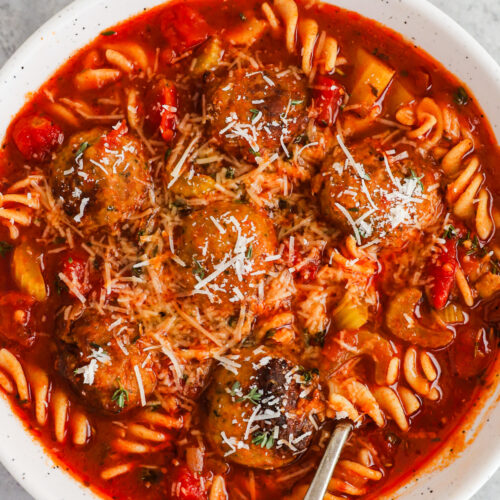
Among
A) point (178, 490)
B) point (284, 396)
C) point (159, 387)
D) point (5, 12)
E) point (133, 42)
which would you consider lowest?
point (178, 490)

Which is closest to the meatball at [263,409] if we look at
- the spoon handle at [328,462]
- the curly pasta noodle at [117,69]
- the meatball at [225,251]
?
the spoon handle at [328,462]

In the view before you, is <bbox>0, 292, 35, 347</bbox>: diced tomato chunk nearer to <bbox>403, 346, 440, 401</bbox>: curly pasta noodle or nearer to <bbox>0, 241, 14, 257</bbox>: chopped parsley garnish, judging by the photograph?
<bbox>0, 241, 14, 257</bbox>: chopped parsley garnish

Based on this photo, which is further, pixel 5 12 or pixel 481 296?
pixel 5 12

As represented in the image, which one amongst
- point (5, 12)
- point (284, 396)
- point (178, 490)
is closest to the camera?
point (284, 396)

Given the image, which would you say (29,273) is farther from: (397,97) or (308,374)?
(397,97)

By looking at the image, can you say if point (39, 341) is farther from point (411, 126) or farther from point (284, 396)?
point (411, 126)

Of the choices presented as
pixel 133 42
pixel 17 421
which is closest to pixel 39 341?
pixel 17 421
